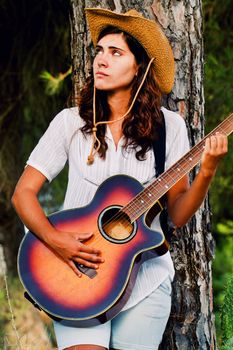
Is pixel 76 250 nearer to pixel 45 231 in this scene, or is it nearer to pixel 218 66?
pixel 45 231

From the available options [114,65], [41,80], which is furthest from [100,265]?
[41,80]

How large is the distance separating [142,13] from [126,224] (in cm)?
99

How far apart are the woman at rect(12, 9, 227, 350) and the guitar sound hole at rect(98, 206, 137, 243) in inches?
3.1

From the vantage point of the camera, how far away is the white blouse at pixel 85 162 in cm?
370

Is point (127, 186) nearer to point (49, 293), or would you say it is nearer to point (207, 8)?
point (49, 293)

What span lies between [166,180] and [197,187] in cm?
12

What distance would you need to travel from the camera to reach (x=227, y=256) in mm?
12609

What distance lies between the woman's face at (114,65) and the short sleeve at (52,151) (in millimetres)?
200

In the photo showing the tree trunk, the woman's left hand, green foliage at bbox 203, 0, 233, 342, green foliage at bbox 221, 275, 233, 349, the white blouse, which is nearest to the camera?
the woman's left hand

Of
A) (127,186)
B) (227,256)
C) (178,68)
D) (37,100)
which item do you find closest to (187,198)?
(127,186)

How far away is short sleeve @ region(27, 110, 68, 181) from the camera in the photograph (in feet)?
12.1

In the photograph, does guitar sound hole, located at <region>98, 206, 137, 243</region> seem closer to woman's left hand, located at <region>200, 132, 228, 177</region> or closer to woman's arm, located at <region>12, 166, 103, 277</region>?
woman's arm, located at <region>12, 166, 103, 277</region>

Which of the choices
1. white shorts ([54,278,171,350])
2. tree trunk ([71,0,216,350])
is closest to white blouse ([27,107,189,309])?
white shorts ([54,278,171,350])

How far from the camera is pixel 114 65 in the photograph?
→ 146 inches
